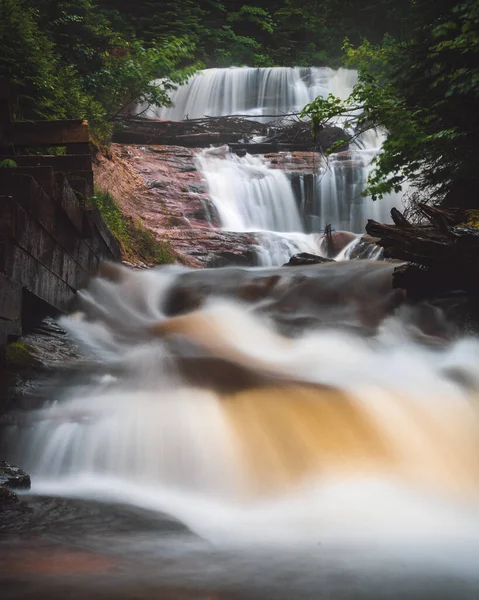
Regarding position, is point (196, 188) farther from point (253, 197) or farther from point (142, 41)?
point (142, 41)

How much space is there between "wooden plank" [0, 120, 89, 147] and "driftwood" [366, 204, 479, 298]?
347 centimetres

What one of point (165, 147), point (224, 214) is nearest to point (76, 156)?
point (224, 214)

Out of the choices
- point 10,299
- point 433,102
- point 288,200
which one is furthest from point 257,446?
point 288,200

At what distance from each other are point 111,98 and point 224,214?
3716 mm

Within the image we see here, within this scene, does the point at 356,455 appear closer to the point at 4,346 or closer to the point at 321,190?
the point at 4,346

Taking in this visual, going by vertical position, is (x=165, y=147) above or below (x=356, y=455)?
above

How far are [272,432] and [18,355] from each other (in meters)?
1.96

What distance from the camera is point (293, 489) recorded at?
3.46m

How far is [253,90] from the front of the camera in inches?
983

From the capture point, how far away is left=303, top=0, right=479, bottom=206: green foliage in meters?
6.96

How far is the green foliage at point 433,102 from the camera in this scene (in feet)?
22.8

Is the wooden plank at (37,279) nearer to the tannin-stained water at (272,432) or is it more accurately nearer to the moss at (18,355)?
the tannin-stained water at (272,432)

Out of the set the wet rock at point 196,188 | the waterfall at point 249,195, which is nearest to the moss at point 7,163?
the waterfall at point 249,195

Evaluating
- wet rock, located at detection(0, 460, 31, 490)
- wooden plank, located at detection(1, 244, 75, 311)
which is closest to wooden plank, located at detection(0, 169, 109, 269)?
wooden plank, located at detection(1, 244, 75, 311)
